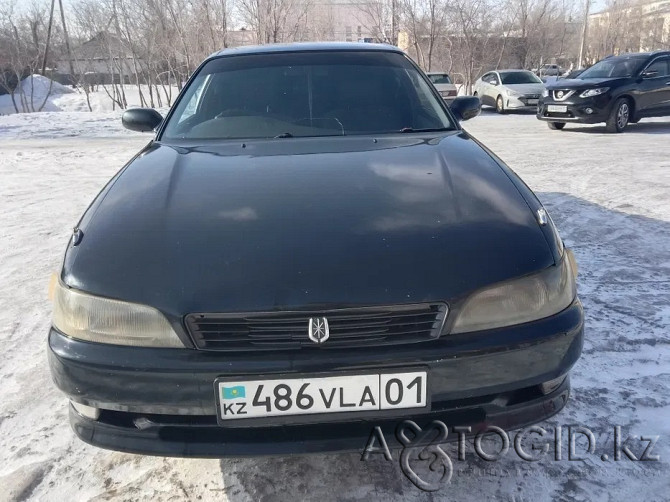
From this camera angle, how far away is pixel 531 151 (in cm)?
867

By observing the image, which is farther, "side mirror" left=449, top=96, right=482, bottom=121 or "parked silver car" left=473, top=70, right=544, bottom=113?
"parked silver car" left=473, top=70, right=544, bottom=113

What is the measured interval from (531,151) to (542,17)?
23825 millimetres

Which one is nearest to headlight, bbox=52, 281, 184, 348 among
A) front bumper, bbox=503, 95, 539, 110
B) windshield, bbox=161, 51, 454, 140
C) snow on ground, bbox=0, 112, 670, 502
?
snow on ground, bbox=0, 112, 670, 502

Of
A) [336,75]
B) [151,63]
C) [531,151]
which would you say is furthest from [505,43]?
[336,75]

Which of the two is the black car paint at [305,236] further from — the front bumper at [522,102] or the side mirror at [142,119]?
the front bumper at [522,102]

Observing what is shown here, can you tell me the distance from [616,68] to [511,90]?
16.6ft

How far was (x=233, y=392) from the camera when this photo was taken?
1576mm

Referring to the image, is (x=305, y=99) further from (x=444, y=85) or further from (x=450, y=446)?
(x=444, y=85)

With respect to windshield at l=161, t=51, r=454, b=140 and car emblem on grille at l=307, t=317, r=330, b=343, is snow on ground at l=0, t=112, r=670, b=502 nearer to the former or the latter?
car emblem on grille at l=307, t=317, r=330, b=343

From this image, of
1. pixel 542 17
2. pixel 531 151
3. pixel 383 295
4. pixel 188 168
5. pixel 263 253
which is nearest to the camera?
pixel 383 295

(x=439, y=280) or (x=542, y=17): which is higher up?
(x=542, y=17)

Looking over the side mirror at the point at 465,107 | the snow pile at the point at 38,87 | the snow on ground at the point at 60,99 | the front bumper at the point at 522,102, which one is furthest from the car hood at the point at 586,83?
the snow pile at the point at 38,87

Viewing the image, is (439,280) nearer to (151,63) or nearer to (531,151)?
(531,151)

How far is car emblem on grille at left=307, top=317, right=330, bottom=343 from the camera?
62.9 inches
